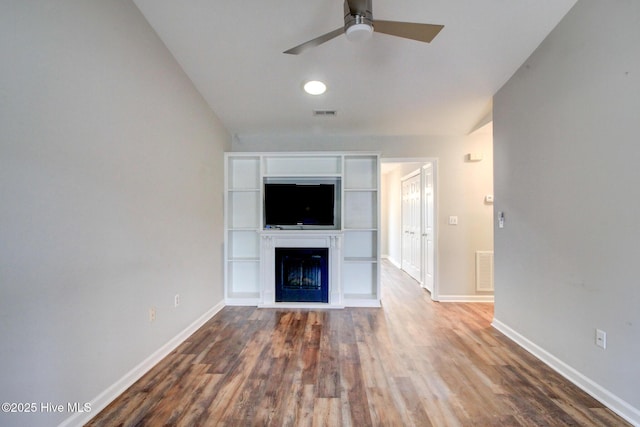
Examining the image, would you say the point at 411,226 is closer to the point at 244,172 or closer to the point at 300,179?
the point at 300,179

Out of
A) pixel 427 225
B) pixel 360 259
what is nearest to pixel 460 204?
pixel 427 225

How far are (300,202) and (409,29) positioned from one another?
2.42 metres

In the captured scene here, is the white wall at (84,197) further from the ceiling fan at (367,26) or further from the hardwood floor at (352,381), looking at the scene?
the ceiling fan at (367,26)

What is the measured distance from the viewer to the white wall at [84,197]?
1.34 metres

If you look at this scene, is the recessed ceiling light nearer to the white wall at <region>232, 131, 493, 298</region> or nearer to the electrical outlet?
the white wall at <region>232, 131, 493, 298</region>

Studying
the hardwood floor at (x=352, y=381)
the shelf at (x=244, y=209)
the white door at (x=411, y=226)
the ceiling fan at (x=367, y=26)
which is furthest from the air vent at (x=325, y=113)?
the hardwood floor at (x=352, y=381)

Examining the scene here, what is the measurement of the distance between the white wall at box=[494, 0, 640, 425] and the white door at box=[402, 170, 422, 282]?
Answer: 2.29m

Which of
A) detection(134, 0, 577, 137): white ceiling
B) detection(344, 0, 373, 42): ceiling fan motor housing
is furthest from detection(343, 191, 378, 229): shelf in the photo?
detection(344, 0, 373, 42): ceiling fan motor housing

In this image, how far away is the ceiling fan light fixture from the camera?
169 cm

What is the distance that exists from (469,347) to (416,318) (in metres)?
0.77

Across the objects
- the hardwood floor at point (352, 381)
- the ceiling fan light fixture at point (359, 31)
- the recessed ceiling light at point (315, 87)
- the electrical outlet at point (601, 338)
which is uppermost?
the recessed ceiling light at point (315, 87)

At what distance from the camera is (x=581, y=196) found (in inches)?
79.9

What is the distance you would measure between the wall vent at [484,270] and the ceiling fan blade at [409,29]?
3139 mm

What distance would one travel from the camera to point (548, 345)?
2.32 m
